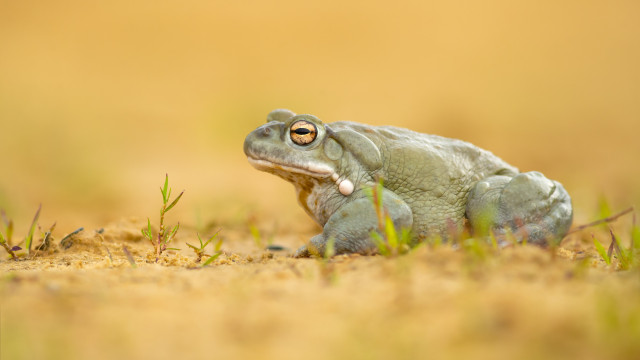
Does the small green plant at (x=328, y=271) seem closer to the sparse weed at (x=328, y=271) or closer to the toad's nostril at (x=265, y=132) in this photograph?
the sparse weed at (x=328, y=271)

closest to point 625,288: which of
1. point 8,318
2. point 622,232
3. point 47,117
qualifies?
point 8,318

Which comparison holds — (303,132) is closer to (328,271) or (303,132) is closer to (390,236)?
(390,236)

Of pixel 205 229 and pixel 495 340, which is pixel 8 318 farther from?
pixel 205 229

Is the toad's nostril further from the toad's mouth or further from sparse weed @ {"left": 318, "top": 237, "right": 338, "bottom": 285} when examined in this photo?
sparse weed @ {"left": 318, "top": 237, "right": 338, "bottom": 285}

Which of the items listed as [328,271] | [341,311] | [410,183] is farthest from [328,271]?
[410,183]

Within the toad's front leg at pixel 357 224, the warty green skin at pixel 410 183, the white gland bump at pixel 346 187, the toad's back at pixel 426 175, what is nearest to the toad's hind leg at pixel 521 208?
the warty green skin at pixel 410 183

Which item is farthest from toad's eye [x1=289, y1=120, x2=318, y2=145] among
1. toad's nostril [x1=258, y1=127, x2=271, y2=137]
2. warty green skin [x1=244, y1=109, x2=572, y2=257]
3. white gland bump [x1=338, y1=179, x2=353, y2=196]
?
white gland bump [x1=338, y1=179, x2=353, y2=196]
